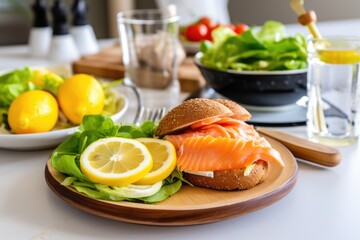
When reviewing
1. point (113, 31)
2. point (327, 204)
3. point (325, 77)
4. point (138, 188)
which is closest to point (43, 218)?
point (138, 188)

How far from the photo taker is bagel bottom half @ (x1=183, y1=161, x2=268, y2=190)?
3.04 feet

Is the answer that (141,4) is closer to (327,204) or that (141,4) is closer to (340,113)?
(340,113)

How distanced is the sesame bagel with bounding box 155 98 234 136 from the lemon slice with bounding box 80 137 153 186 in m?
0.08

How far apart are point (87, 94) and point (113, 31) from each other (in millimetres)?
2256

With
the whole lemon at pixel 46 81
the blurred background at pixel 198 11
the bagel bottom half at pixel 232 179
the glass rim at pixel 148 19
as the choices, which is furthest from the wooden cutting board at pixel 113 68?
the blurred background at pixel 198 11

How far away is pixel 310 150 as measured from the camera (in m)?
1.11

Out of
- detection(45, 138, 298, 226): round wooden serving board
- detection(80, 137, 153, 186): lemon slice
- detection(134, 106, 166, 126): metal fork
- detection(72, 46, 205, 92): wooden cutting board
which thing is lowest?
detection(72, 46, 205, 92): wooden cutting board

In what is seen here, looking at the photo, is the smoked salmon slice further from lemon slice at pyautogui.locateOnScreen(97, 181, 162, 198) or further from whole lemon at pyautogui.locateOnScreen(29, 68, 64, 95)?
whole lemon at pyautogui.locateOnScreen(29, 68, 64, 95)

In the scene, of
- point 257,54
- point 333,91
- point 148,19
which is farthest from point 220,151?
point 148,19

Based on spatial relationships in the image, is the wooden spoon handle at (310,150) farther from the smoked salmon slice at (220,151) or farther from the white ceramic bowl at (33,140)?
the white ceramic bowl at (33,140)

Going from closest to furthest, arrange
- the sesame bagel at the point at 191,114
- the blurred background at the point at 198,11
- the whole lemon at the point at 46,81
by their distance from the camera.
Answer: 1. the sesame bagel at the point at 191,114
2. the whole lemon at the point at 46,81
3. the blurred background at the point at 198,11

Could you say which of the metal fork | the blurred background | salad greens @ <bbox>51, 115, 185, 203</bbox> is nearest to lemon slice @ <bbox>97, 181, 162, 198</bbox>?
salad greens @ <bbox>51, 115, 185, 203</bbox>

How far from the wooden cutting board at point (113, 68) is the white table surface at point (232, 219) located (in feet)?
2.26

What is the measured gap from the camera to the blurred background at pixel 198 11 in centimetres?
330
